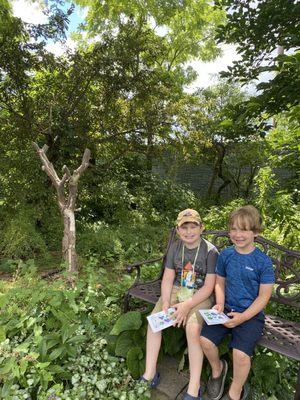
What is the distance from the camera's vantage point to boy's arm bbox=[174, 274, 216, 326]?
2348mm

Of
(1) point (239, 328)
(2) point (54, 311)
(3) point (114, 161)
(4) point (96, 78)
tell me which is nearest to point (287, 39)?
(1) point (239, 328)

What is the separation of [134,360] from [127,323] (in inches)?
10.8

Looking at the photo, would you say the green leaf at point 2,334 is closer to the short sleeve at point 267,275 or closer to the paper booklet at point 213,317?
the paper booklet at point 213,317

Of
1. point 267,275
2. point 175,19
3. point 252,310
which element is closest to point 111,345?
point 252,310

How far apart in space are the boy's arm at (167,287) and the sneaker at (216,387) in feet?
1.78

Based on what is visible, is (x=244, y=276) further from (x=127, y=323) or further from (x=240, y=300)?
(x=127, y=323)

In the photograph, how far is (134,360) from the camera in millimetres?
2375

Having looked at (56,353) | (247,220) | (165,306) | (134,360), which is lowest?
(134,360)

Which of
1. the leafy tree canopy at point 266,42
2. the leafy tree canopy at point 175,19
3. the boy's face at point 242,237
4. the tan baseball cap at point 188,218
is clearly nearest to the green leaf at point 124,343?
the tan baseball cap at point 188,218

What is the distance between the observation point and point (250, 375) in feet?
7.69

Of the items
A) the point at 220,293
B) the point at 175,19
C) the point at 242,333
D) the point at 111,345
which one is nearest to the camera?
the point at 242,333

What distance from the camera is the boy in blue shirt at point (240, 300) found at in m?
2.14

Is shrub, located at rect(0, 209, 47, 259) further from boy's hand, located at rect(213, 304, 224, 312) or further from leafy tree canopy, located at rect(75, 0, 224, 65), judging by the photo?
leafy tree canopy, located at rect(75, 0, 224, 65)

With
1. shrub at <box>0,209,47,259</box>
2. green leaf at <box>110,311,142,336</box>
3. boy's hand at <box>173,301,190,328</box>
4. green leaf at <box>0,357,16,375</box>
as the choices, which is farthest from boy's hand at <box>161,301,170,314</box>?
shrub at <box>0,209,47,259</box>
